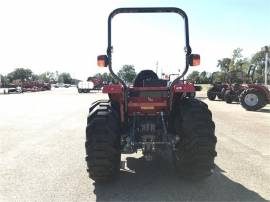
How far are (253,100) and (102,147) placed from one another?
1615cm

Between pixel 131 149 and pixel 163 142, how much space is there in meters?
0.49

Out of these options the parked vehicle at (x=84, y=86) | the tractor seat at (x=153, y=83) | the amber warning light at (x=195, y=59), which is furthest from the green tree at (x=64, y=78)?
the amber warning light at (x=195, y=59)

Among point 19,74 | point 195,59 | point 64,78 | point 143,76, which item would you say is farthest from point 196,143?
point 64,78

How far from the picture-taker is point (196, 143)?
6363 millimetres

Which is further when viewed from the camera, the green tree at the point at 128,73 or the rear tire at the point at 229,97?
the rear tire at the point at 229,97

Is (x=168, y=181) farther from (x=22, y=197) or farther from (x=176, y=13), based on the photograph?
(x=176, y=13)

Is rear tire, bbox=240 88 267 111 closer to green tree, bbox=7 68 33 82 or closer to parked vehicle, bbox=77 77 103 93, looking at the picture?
parked vehicle, bbox=77 77 103 93

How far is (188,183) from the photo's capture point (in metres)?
6.54

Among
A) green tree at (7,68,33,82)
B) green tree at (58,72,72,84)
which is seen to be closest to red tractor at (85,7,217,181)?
green tree at (7,68,33,82)

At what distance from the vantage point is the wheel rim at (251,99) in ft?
69.2

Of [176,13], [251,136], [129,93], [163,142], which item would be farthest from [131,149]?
[251,136]

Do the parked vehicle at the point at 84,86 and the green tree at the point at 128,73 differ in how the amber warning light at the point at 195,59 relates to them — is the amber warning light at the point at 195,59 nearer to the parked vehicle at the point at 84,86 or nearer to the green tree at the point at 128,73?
the green tree at the point at 128,73

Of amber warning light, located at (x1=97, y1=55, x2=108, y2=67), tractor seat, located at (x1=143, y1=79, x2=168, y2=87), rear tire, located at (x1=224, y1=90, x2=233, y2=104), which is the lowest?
rear tire, located at (x1=224, y1=90, x2=233, y2=104)

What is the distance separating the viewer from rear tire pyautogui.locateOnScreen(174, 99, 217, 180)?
6.38 metres
